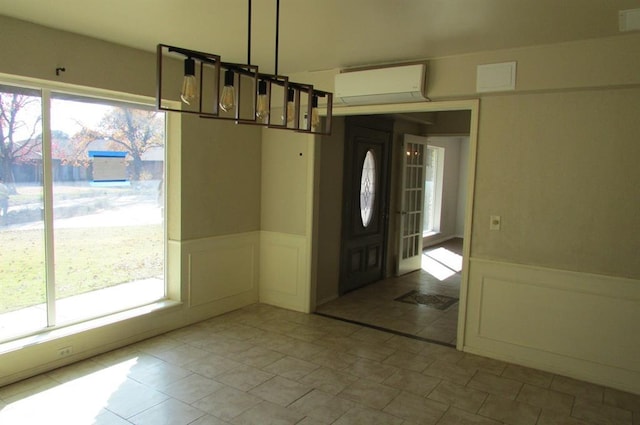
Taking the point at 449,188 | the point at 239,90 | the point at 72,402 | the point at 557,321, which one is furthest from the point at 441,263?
the point at 239,90

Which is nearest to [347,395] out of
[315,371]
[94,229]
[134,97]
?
[315,371]

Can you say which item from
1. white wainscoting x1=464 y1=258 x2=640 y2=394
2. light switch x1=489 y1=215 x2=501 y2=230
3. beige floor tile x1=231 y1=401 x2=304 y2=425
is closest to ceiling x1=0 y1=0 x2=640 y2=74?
light switch x1=489 y1=215 x2=501 y2=230

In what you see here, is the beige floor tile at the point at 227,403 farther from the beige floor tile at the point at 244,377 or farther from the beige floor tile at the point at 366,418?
the beige floor tile at the point at 366,418

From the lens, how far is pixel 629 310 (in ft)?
10.8

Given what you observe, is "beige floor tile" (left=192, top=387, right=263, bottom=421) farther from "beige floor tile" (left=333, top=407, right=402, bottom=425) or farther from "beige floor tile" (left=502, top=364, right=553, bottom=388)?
"beige floor tile" (left=502, top=364, right=553, bottom=388)

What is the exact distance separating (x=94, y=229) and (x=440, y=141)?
7.55 metres

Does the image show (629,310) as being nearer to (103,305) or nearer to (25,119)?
(103,305)

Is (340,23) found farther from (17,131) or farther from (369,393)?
(369,393)

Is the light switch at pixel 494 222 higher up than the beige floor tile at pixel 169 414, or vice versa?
the light switch at pixel 494 222

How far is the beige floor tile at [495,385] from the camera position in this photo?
327cm

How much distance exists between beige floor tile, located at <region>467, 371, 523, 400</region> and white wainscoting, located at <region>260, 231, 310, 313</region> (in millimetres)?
2025

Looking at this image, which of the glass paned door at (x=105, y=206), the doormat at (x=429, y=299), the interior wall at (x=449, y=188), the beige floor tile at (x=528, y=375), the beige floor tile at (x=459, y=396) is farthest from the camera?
the interior wall at (x=449, y=188)

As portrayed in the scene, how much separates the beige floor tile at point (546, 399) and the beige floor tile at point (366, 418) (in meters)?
1.01

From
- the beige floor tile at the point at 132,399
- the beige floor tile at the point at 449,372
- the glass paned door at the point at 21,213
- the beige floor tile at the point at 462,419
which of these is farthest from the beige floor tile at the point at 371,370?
the glass paned door at the point at 21,213
